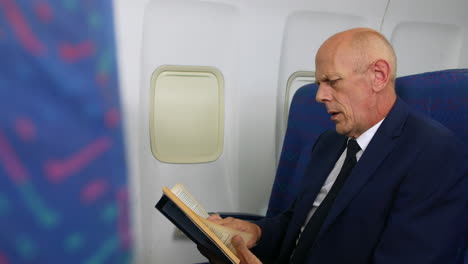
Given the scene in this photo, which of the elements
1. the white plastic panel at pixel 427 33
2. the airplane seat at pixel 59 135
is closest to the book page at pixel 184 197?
the airplane seat at pixel 59 135

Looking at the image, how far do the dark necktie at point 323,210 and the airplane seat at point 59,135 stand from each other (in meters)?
0.59

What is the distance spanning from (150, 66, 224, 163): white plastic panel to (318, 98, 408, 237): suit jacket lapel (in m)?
0.98

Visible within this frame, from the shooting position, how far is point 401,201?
101 centimetres

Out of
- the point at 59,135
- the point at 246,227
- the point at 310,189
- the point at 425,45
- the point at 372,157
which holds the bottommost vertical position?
the point at 246,227

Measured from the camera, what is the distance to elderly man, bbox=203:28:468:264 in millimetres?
966

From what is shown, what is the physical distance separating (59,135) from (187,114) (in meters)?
1.16

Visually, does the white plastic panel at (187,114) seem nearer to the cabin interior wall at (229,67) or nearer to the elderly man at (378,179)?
the cabin interior wall at (229,67)

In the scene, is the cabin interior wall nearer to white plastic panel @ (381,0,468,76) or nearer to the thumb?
white plastic panel @ (381,0,468,76)

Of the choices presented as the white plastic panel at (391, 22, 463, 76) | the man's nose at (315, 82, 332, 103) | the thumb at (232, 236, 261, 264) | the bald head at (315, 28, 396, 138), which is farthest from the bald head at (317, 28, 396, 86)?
the white plastic panel at (391, 22, 463, 76)

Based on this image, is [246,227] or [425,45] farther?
[425,45]

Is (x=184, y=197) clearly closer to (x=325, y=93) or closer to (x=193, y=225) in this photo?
(x=193, y=225)

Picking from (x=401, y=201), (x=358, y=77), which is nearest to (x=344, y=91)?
(x=358, y=77)

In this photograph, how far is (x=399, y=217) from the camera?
1.00 m

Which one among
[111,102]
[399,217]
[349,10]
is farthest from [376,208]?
[349,10]
